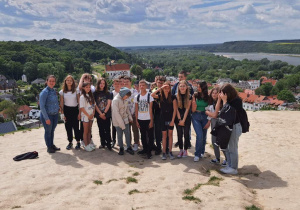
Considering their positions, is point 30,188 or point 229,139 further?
point 229,139

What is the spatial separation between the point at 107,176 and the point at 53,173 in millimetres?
1269

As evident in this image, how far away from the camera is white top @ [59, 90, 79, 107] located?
6988 mm

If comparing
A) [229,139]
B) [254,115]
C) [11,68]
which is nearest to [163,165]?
[229,139]

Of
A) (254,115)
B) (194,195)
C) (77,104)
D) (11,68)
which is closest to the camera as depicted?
(194,195)

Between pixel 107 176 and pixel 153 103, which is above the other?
pixel 153 103

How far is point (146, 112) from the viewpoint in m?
6.61

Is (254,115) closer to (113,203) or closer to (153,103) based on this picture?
(153,103)

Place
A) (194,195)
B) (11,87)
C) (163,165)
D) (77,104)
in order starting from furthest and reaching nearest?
(11,87)
(77,104)
(163,165)
(194,195)

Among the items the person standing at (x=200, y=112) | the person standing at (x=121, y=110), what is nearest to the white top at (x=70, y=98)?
the person standing at (x=121, y=110)

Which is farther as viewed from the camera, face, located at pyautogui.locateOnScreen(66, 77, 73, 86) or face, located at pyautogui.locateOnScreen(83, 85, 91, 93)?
face, located at pyautogui.locateOnScreen(66, 77, 73, 86)

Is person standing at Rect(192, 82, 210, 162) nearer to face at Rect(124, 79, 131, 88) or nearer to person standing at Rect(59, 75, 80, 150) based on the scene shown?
face at Rect(124, 79, 131, 88)

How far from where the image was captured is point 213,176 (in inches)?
221

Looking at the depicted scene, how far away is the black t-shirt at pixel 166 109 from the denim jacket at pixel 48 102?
9.63ft

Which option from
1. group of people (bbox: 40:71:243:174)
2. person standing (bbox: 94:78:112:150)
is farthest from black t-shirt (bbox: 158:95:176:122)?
person standing (bbox: 94:78:112:150)
